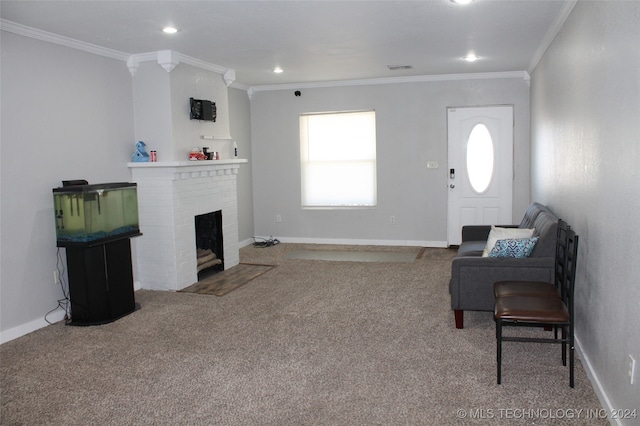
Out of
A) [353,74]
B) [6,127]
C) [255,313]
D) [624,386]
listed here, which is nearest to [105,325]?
[255,313]

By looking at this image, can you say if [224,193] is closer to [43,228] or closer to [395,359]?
[43,228]

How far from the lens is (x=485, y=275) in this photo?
149 inches

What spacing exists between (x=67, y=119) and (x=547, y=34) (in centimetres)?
428

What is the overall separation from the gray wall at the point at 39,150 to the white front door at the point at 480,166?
15.0 ft

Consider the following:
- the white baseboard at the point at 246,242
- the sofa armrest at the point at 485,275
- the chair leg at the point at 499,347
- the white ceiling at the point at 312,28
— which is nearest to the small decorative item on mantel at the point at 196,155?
the white ceiling at the point at 312,28

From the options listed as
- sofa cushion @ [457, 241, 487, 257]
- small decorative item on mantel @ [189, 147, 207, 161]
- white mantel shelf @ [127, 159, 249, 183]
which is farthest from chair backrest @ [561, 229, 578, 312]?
small decorative item on mantel @ [189, 147, 207, 161]

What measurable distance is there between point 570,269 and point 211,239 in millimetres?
4128

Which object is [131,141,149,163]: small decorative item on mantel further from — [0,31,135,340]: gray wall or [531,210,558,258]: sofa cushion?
[531,210,558,258]: sofa cushion

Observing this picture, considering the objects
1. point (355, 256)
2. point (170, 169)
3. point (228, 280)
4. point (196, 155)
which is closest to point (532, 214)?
point (355, 256)

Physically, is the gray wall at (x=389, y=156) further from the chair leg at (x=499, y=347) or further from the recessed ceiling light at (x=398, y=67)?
the chair leg at (x=499, y=347)

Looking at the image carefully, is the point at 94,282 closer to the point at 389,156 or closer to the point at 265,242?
the point at 265,242

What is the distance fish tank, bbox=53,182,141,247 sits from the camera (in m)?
→ 4.20

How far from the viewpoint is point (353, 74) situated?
271 inches

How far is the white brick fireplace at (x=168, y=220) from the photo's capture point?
525 cm
